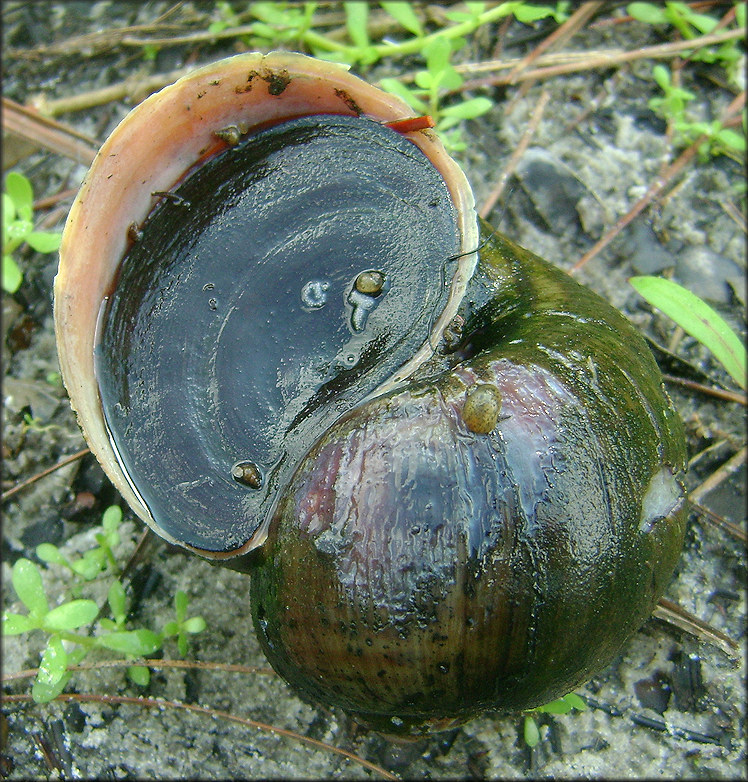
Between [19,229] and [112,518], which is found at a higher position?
[19,229]

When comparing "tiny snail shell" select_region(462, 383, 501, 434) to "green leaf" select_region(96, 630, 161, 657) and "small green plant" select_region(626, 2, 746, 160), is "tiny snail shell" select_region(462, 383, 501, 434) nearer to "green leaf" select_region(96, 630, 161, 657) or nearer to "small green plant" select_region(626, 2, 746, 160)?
"green leaf" select_region(96, 630, 161, 657)

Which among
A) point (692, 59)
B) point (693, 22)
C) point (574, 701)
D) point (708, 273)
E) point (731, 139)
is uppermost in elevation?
point (693, 22)

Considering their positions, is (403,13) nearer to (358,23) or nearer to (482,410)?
(358,23)

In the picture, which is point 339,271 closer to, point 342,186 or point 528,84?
point 342,186

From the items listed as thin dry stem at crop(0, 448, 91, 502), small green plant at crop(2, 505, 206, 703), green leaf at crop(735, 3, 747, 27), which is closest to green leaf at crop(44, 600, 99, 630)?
small green plant at crop(2, 505, 206, 703)

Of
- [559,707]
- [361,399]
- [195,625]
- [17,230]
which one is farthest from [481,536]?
[17,230]

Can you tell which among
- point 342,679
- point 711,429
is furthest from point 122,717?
point 711,429

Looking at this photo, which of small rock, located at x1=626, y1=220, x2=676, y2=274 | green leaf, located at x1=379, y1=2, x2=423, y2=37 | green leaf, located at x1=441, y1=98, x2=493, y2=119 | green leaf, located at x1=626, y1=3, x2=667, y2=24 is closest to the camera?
green leaf, located at x1=441, y1=98, x2=493, y2=119
